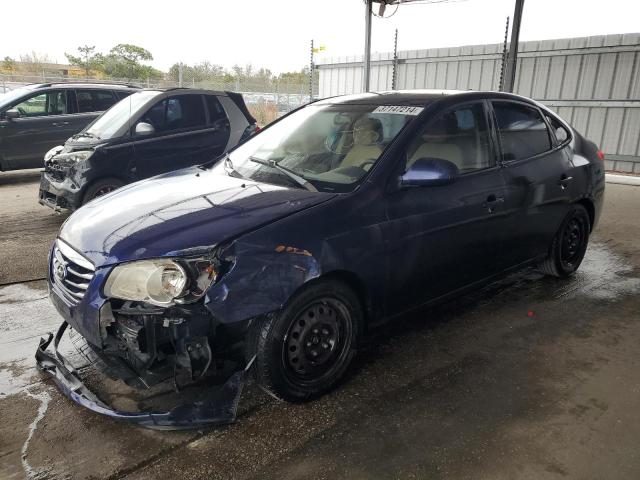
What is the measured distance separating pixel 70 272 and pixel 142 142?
13.9 feet

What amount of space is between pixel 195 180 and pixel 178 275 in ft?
3.74

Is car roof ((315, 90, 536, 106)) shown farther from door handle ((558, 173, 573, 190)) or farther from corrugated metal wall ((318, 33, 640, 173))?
corrugated metal wall ((318, 33, 640, 173))

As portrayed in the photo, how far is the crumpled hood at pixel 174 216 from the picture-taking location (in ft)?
7.79

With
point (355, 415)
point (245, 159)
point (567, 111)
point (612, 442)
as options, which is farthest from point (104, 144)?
point (567, 111)

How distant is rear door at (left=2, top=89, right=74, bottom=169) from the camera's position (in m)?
8.94

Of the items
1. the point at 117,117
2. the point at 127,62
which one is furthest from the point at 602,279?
the point at 127,62

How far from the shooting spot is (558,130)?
169 inches

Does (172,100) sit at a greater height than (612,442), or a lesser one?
greater

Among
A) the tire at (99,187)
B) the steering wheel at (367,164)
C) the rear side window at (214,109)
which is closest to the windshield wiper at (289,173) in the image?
the steering wheel at (367,164)

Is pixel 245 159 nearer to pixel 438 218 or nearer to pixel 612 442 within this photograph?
pixel 438 218

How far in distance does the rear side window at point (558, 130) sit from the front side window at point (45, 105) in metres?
8.27

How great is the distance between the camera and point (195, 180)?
3301mm

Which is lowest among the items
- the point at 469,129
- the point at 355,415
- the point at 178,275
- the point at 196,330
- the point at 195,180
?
the point at 355,415

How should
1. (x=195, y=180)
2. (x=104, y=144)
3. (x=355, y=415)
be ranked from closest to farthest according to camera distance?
(x=355, y=415)
(x=195, y=180)
(x=104, y=144)
